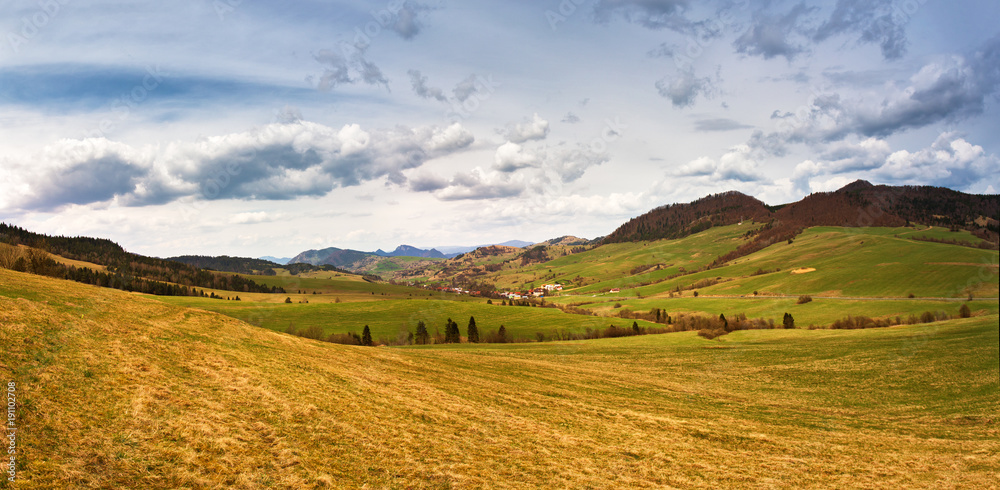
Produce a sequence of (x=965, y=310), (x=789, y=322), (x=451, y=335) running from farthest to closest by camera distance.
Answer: (x=451, y=335)
(x=789, y=322)
(x=965, y=310)

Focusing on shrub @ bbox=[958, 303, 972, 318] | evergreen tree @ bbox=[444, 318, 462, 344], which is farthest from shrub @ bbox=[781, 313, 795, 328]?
evergreen tree @ bbox=[444, 318, 462, 344]

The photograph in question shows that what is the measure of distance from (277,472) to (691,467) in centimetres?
1715

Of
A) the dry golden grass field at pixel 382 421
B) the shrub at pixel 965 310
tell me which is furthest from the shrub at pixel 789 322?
the shrub at pixel 965 310

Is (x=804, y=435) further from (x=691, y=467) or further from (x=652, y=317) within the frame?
(x=652, y=317)

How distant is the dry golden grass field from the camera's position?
13594 mm

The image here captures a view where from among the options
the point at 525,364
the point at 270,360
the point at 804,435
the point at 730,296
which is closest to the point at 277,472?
the point at 270,360

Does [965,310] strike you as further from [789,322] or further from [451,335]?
[451,335]

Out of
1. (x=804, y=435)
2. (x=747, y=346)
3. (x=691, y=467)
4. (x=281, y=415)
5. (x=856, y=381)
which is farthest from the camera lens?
(x=747, y=346)

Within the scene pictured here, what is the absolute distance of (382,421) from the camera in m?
19.4

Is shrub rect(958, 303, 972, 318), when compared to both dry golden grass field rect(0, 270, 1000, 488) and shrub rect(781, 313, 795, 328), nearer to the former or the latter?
dry golden grass field rect(0, 270, 1000, 488)

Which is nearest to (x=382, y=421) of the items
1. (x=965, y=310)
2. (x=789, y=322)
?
(x=965, y=310)

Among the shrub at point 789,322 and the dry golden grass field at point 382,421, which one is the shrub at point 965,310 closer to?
the dry golden grass field at point 382,421

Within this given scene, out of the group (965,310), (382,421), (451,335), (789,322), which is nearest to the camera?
(382,421)

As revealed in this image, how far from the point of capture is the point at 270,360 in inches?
934
